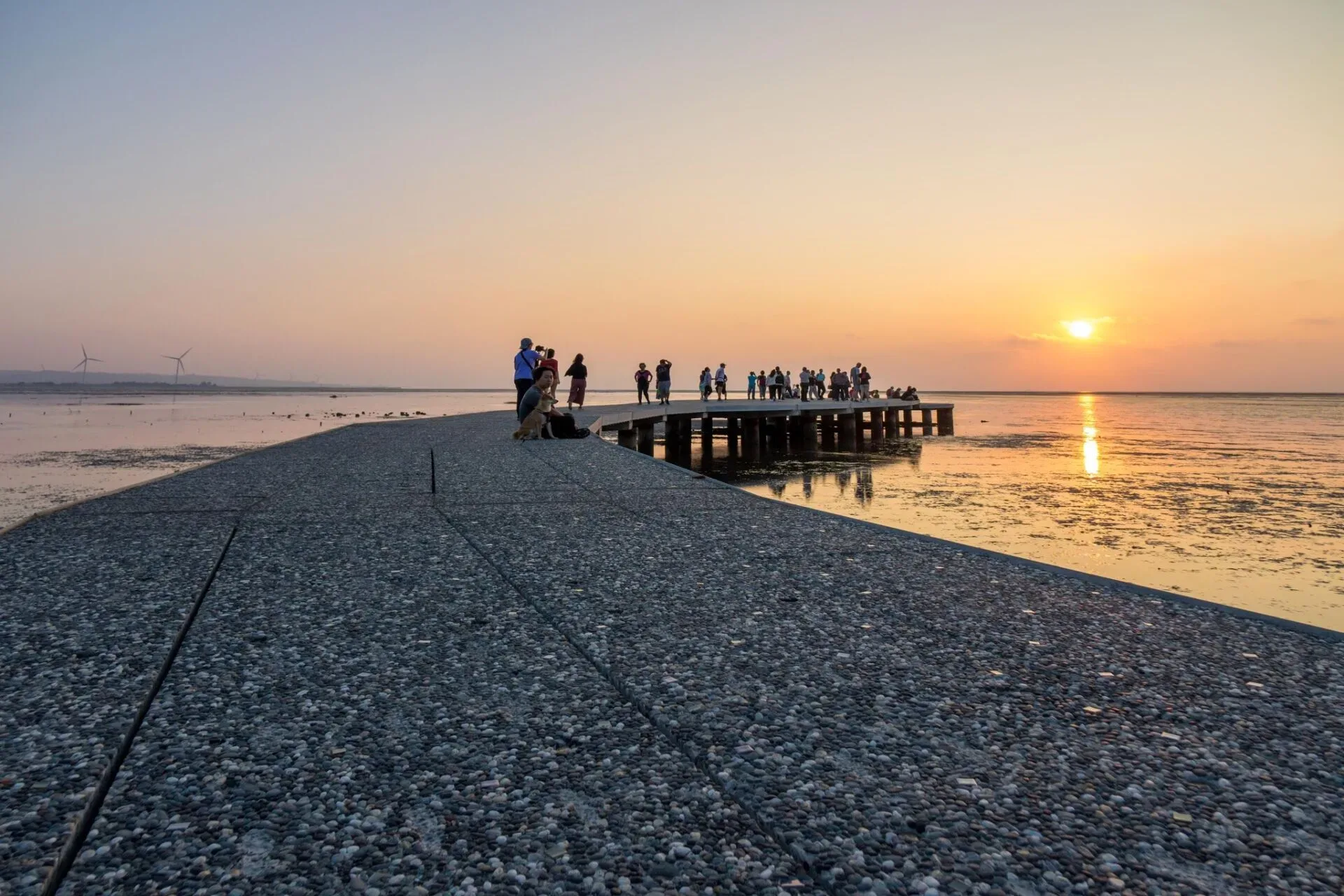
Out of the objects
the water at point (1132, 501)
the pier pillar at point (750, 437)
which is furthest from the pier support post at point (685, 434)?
the pier pillar at point (750, 437)

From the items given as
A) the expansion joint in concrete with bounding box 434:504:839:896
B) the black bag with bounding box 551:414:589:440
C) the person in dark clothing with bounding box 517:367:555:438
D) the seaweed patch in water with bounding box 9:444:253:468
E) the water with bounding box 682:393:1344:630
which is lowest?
the water with bounding box 682:393:1344:630

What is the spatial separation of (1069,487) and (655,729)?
20635 mm

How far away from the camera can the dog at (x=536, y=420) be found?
678 inches

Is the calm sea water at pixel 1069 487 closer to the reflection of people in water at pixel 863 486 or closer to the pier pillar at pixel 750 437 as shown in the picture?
the reflection of people in water at pixel 863 486

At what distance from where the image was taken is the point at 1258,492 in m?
19.5

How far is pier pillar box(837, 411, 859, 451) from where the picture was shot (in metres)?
39.3

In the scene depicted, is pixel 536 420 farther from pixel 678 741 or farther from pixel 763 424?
pixel 763 424

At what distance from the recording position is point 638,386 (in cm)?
3522

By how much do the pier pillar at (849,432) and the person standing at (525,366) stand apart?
22176 mm

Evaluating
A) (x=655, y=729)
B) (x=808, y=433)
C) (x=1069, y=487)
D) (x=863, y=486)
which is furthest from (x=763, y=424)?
(x=655, y=729)

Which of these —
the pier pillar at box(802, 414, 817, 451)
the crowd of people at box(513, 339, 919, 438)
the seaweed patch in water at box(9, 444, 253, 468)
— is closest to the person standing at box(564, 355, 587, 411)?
the crowd of people at box(513, 339, 919, 438)

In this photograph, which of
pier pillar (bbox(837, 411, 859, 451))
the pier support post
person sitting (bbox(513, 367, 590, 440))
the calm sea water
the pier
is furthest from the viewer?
pier pillar (bbox(837, 411, 859, 451))

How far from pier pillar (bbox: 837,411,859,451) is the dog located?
23.1 m

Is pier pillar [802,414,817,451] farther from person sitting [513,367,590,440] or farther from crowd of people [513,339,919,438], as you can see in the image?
person sitting [513,367,590,440]
